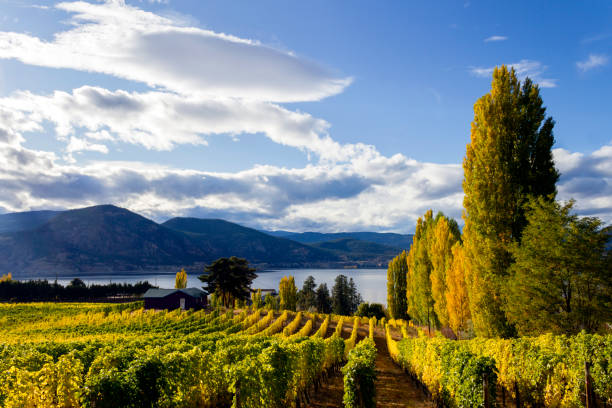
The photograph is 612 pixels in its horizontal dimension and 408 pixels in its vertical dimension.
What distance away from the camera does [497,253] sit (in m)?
17.8

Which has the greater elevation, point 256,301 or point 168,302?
point 168,302

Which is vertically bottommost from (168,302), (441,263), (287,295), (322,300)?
(322,300)

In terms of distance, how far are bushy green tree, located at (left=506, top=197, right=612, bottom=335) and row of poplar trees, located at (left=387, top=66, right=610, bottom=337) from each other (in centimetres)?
3

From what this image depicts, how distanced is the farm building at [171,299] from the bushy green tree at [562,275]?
1957 inches

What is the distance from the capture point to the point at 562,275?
49.4 ft

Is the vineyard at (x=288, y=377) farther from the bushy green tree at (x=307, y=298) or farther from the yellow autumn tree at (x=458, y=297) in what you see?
the bushy green tree at (x=307, y=298)

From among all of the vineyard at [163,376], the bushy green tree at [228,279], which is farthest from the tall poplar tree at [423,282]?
the bushy green tree at [228,279]

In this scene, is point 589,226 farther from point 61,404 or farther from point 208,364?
point 61,404

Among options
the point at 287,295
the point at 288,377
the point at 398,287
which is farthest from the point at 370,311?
the point at 288,377

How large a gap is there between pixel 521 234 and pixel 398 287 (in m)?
39.4

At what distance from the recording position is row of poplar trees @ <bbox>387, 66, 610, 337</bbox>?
14.9 metres

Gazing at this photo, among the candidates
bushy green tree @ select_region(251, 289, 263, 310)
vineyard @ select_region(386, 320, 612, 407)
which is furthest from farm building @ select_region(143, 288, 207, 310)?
vineyard @ select_region(386, 320, 612, 407)

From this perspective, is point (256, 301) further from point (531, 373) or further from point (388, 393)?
point (531, 373)

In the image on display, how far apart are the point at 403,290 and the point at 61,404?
5240 cm
